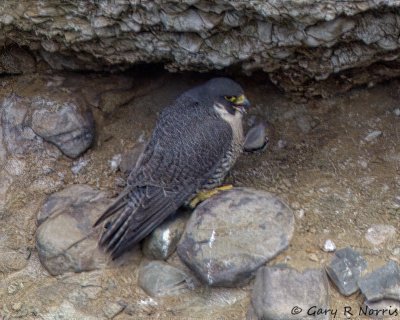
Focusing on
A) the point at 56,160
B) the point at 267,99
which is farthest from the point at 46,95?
the point at 267,99

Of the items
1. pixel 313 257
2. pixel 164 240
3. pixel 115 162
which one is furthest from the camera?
pixel 115 162

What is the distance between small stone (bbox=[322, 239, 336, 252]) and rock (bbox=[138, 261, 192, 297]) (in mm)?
957

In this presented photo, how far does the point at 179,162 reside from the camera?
16.1ft

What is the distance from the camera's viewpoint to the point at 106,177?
5.56 meters

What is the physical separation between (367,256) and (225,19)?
73.2 inches

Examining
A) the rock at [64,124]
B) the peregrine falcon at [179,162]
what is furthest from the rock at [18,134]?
the peregrine falcon at [179,162]

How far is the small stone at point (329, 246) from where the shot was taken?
4565 millimetres

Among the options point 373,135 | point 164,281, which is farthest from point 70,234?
point 373,135

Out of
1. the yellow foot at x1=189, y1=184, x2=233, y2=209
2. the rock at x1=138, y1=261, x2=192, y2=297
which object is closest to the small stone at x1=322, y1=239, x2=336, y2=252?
the yellow foot at x1=189, y1=184, x2=233, y2=209

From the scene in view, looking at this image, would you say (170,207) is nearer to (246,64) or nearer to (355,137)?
(246,64)

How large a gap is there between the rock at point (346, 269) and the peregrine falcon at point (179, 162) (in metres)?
1.09

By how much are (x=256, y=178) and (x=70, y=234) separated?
148 cm
